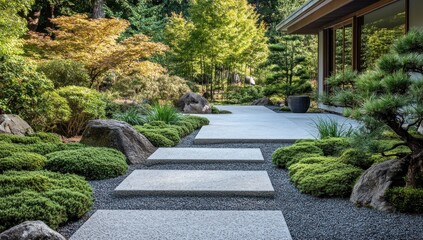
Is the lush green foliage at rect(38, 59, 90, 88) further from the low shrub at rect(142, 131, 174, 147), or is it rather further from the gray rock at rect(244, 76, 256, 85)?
the gray rock at rect(244, 76, 256, 85)

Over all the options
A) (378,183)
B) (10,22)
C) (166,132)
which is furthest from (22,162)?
(10,22)

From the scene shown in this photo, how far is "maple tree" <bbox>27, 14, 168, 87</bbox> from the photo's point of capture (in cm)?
1105

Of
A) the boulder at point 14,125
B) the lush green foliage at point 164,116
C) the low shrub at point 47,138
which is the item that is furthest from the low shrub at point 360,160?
the lush green foliage at point 164,116

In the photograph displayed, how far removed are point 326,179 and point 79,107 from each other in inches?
187

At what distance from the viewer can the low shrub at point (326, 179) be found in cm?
376

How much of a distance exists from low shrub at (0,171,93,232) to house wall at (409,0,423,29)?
590cm

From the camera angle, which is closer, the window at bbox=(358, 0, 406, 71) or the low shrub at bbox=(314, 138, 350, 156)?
the low shrub at bbox=(314, 138, 350, 156)

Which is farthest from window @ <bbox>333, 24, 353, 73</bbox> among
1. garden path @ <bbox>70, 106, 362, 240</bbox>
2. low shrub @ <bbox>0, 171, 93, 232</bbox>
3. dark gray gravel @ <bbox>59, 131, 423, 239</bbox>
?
low shrub @ <bbox>0, 171, 93, 232</bbox>

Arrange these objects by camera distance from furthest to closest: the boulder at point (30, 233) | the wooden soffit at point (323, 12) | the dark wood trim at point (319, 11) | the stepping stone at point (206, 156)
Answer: the wooden soffit at point (323, 12)
the dark wood trim at point (319, 11)
the stepping stone at point (206, 156)
the boulder at point (30, 233)

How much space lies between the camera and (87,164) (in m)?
4.63

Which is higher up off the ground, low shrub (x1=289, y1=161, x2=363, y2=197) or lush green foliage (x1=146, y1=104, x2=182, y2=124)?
lush green foliage (x1=146, y1=104, x2=182, y2=124)

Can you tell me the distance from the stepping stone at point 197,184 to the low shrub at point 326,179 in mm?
312

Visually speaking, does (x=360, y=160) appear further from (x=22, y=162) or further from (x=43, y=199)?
(x=22, y=162)

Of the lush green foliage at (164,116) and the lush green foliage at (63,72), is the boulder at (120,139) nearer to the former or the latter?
the lush green foliage at (164,116)
